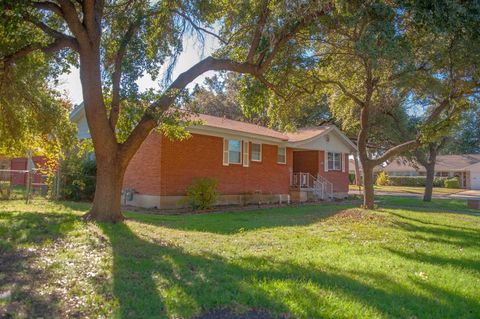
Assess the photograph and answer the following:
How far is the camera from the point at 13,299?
452 centimetres

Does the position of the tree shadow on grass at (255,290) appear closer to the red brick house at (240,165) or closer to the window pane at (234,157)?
the red brick house at (240,165)

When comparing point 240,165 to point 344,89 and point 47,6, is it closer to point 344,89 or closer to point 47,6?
point 344,89

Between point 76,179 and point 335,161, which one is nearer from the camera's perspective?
point 76,179

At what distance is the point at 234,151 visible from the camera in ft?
63.8

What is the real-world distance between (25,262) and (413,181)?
5902 centimetres

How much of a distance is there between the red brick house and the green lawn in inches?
229

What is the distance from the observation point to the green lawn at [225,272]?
4.61 meters

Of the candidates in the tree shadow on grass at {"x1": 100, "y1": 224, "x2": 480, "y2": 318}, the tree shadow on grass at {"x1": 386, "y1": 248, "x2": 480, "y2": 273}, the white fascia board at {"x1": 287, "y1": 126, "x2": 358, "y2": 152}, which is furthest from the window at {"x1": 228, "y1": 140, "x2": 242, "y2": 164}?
the tree shadow on grass at {"x1": 100, "y1": 224, "x2": 480, "y2": 318}

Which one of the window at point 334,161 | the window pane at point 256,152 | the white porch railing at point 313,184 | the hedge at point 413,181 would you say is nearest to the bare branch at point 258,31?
the window pane at point 256,152

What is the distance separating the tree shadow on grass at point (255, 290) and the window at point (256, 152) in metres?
13.7

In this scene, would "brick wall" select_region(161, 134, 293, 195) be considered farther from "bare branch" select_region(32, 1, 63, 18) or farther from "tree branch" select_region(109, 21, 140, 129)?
"bare branch" select_region(32, 1, 63, 18)

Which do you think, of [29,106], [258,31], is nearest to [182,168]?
[29,106]

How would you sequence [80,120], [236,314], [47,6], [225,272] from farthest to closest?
[80,120] → [47,6] → [225,272] → [236,314]

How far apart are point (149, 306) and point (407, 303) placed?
3333 mm
